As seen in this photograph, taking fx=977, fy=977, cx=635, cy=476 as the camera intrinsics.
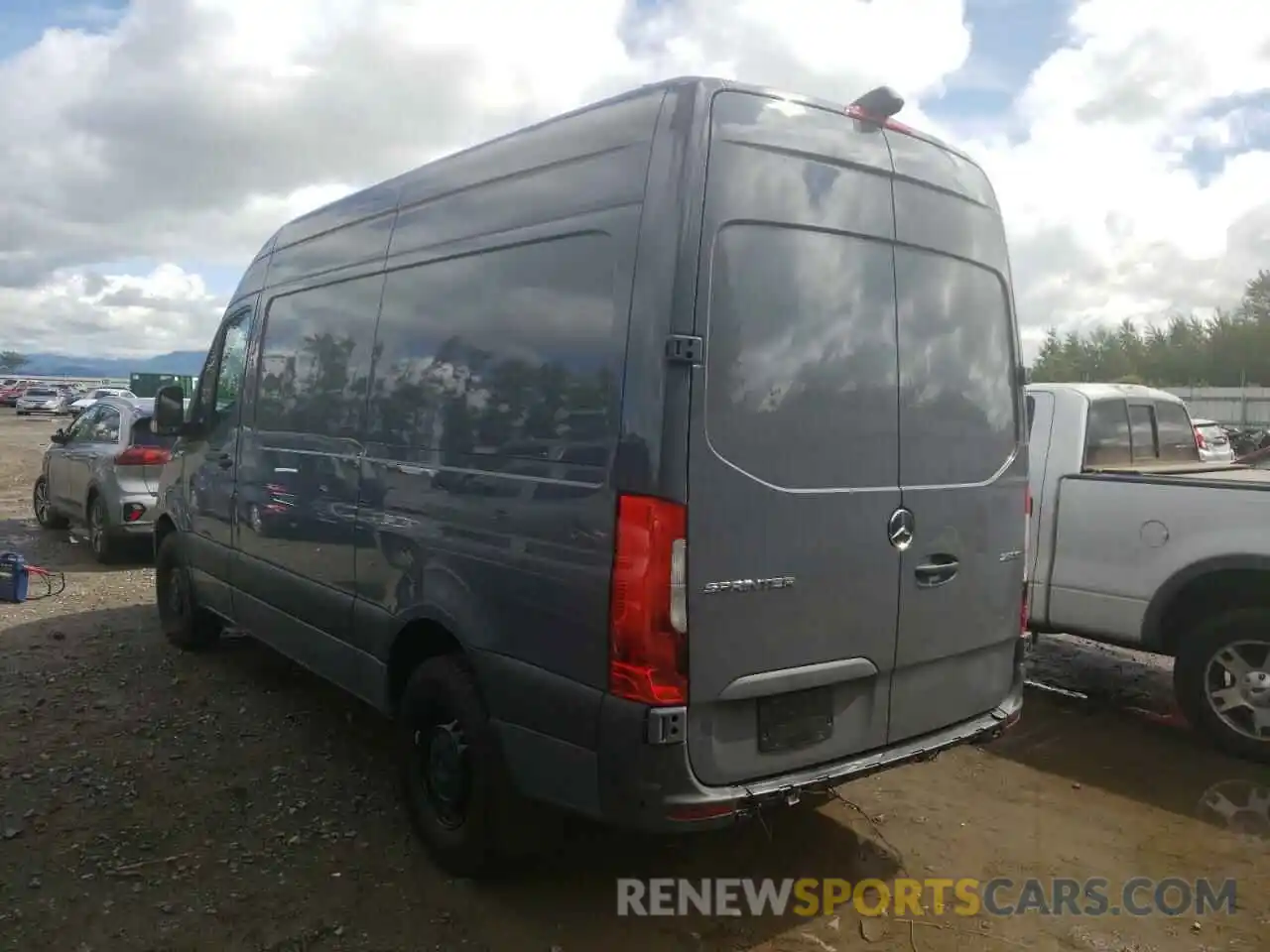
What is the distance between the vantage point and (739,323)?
9.62 ft

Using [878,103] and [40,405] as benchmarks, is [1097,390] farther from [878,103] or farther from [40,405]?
[40,405]

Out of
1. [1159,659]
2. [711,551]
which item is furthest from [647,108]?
[1159,659]

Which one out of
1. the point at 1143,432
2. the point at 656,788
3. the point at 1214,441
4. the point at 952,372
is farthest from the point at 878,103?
the point at 1214,441

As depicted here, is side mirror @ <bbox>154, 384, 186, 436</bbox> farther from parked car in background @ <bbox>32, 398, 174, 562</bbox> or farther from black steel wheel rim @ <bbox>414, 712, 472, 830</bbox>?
parked car in background @ <bbox>32, 398, 174, 562</bbox>

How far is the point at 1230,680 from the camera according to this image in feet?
16.3

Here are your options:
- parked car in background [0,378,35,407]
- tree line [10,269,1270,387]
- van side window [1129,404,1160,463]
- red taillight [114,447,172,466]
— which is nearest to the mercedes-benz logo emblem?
van side window [1129,404,1160,463]

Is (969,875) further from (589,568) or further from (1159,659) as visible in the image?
(1159,659)

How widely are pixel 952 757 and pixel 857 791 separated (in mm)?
767

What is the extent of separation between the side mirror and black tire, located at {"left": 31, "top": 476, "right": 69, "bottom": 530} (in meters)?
6.75

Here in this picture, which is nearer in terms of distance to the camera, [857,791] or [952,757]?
[857,791]

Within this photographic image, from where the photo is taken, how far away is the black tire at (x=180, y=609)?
21.1ft

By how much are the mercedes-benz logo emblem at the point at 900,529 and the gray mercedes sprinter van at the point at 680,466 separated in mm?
11

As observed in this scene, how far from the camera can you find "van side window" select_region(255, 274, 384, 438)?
429cm

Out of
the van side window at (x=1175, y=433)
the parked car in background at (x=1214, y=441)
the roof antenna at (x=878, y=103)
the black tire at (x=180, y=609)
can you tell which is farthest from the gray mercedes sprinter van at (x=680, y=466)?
the parked car in background at (x=1214, y=441)
